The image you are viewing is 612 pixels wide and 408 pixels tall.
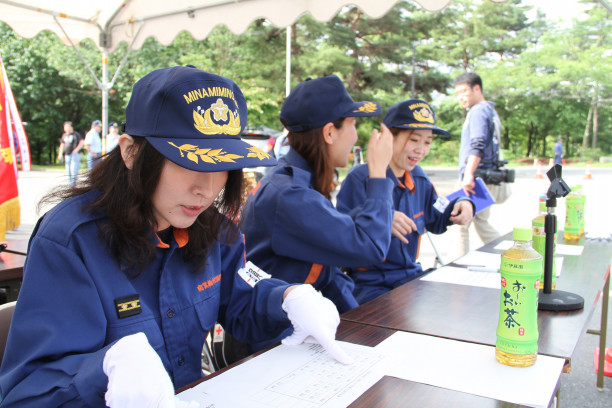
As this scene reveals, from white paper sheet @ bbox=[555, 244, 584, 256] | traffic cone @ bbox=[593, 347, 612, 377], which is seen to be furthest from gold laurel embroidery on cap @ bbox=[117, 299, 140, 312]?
traffic cone @ bbox=[593, 347, 612, 377]

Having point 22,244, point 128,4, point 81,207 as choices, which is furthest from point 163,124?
point 128,4

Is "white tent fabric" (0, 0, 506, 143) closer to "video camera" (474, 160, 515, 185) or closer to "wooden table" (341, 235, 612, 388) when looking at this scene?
"video camera" (474, 160, 515, 185)

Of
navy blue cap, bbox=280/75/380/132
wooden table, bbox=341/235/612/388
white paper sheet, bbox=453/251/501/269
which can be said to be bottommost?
wooden table, bbox=341/235/612/388

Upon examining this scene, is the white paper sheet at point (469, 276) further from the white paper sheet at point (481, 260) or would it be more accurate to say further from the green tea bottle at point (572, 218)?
the green tea bottle at point (572, 218)

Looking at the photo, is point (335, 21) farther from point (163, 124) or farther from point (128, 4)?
point (163, 124)

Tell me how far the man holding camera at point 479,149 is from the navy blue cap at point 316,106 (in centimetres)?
251

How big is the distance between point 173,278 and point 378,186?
0.91m

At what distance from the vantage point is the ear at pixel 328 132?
1.94m

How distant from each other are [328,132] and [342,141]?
0.07 metres

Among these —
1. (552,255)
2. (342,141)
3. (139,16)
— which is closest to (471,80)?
(342,141)

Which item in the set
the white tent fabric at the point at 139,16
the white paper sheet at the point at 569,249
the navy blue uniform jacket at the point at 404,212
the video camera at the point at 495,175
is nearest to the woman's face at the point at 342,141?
the navy blue uniform jacket at the point at 404,212

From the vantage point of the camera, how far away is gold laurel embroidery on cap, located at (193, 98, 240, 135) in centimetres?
101

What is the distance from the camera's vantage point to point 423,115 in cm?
260

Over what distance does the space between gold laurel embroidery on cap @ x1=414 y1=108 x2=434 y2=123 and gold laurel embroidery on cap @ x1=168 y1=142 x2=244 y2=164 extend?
1.76 m
